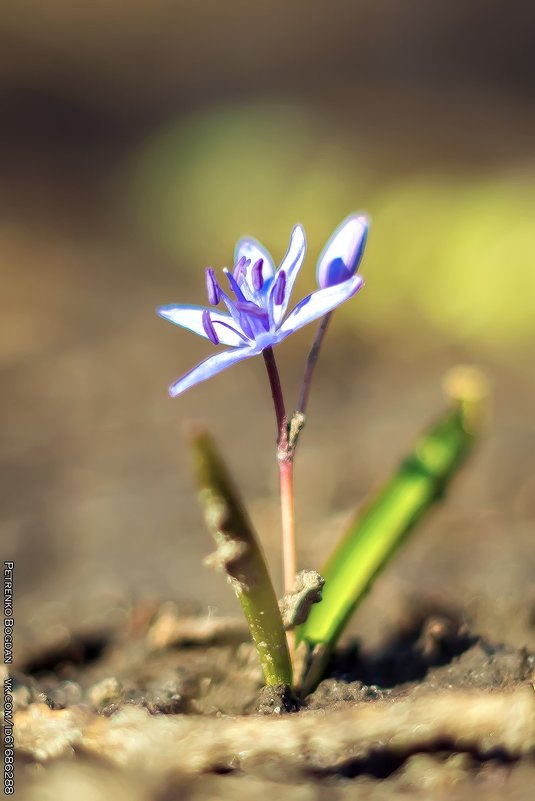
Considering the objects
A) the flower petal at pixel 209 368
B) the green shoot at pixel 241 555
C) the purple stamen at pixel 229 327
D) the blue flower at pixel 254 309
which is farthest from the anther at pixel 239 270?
the green shoot at pixel 241 555

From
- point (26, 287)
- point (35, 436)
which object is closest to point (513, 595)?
point (35, 436)

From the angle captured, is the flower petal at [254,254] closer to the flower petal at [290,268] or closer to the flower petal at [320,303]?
the flower petal at [290,268]

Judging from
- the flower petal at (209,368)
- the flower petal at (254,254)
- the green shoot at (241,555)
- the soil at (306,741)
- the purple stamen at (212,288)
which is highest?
the flower petal at (254,254)

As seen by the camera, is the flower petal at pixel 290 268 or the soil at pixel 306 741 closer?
the soil at pixel 306 741

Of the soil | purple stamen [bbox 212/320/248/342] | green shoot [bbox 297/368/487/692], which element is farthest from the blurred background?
purple stamen [bbox 212/320/248/342]

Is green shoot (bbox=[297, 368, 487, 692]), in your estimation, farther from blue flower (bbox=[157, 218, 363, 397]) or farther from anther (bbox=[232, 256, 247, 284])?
anther (bbox=[232, 256, 247, 284])

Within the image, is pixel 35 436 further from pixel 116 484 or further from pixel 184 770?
pixel 184 770

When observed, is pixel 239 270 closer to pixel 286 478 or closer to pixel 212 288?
pixel 212 288

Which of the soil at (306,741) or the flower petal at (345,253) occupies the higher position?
the flower petal at (345,253)
